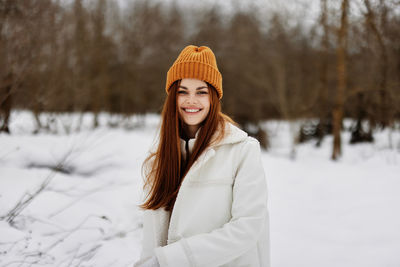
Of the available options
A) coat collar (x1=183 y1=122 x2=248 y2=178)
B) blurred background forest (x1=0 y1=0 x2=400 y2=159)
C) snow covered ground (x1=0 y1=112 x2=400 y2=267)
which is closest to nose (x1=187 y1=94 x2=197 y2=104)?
coat collar (x1=183 y1=122 x2=248 y2=178)

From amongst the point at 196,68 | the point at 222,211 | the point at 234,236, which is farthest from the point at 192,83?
the point at 234,236

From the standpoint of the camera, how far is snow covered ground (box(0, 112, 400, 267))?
2.34 m

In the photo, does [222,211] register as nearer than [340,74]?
Yes

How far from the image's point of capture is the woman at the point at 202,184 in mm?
1267

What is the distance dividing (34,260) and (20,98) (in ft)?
12.5

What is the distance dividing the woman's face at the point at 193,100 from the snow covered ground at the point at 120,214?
132 centimetres

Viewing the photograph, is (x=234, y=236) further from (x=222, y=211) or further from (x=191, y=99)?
(x=191, y=99)

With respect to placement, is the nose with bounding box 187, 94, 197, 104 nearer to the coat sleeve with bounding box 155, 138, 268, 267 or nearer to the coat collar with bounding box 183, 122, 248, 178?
the coat collar with bounding box 183, 122, 248, 178

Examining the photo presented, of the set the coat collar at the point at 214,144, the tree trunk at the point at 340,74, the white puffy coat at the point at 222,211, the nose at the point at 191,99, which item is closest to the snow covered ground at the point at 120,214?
the white puffy coat at the point at 222,211

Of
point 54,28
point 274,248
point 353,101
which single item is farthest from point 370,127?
point 54,28

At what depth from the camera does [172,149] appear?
1551mm

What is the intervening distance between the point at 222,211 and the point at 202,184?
0.17m

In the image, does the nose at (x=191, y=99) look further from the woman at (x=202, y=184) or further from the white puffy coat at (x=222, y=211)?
the white puffy coat at (x=222, y=211)

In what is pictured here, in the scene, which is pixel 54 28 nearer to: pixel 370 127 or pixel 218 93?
pixel 218 93
